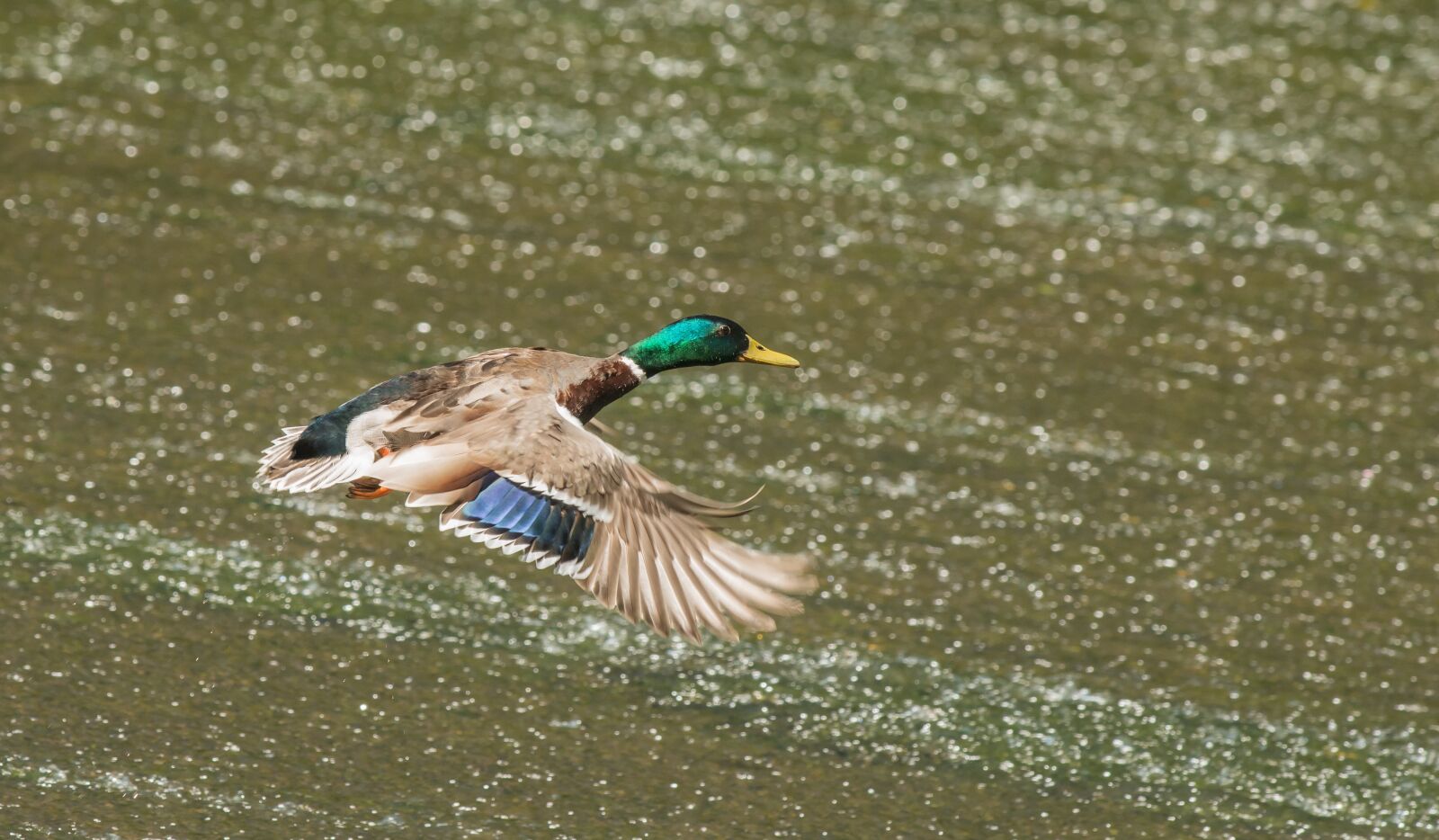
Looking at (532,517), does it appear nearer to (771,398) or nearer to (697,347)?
(697,347)

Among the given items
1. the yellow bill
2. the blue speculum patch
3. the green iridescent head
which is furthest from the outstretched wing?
the yellow bill

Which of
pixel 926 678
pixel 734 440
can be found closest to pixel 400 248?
pixel 734 440

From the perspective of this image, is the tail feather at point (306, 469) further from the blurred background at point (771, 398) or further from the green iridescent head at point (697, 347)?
the green iridescent head at point (697, 347)

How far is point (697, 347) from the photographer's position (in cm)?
444

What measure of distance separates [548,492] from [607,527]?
0.14m

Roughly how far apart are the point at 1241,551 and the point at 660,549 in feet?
6.49

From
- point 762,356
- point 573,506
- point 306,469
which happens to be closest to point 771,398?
point 762,356

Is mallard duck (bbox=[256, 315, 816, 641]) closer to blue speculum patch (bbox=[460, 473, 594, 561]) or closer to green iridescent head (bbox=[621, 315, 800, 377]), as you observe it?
blue speculum patch (bbox=[460, 473, 594, 561])

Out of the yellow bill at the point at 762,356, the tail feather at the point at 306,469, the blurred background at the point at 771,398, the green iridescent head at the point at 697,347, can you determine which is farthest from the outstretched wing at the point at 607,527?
the yellow bill at the point at 762,356

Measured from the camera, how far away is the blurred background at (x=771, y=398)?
12.9 ft

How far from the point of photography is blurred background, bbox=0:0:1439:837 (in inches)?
155

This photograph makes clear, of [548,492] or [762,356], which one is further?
[762,356]

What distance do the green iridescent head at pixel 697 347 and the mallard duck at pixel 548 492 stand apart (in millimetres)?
299

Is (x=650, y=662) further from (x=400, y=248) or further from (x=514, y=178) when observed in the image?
(x=514, y=178)
